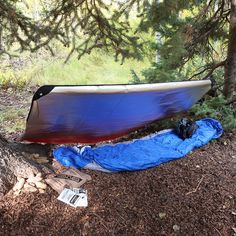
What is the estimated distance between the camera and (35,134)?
2.39 m

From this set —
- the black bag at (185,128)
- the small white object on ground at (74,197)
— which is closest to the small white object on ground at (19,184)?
the small white object on ground at (74,197)

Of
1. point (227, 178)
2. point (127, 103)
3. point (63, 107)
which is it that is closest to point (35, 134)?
point (63, 107)

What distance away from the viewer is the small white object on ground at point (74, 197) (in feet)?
6.27

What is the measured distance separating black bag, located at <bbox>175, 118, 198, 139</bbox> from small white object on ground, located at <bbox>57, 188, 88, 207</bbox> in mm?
1349

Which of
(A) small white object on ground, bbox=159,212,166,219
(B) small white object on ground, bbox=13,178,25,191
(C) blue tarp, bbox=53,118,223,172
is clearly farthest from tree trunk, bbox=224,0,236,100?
(B) small white object on ground, bbox=13,178,25,191

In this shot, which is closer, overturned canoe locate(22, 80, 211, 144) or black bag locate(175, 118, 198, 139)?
overturned canoe locate(22, 80, 211, 144)

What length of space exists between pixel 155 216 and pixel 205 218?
1.05 feet

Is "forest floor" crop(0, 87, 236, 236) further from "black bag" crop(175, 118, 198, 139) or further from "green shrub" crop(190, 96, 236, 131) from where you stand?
"green shrub" crop(190, 96, 236, 131)

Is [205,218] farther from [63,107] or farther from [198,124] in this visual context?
[198,124]

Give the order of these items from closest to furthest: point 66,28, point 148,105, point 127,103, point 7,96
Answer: point 127,103 → point 148,105 → point 66,28 → point 7,96

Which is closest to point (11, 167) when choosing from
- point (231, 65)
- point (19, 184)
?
point (19, 184)

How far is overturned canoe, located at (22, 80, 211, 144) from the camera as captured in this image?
1.92 m

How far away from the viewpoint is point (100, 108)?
222 centimetres

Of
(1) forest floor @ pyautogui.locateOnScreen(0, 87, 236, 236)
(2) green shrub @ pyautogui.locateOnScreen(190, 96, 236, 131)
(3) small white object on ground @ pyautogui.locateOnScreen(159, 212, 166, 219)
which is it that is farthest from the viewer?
(2) green shrub @ pyautogui.locateOnScreen(190, 96, 236, 131)
